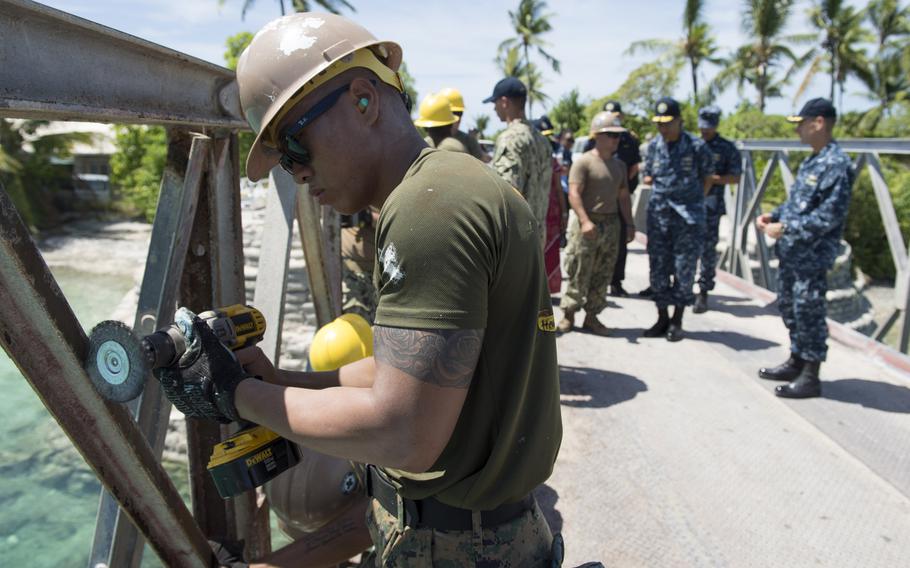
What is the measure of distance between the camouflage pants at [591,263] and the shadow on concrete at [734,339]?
82 cm

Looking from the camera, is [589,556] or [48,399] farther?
[589,556]

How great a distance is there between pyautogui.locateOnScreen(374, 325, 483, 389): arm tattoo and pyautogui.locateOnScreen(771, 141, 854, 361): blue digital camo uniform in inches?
140

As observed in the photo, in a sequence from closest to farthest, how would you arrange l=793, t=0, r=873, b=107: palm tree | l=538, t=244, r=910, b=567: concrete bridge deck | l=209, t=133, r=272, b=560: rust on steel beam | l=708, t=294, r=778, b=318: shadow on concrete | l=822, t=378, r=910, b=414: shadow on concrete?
l=209, t=133, r=272, b=560: rust on steel beam < l=538, t=244, r=910, b=567: concrete bridge deck < l=822, t=378, r=910, b=414: shadow on concrete < l=708, t=294, r=778, b=318: shadow on concrete < l=793, t=0, r=873, b=107: palm tree

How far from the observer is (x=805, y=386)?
4.04 metres

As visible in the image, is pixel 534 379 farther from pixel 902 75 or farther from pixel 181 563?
pixel 902 75

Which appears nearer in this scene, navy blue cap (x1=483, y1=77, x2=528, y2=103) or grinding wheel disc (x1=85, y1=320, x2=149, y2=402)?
grinding wheel disc (x1=85, y1=320, x2=149, y2=402)

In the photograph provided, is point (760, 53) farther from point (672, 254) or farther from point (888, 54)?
point (672, 254)

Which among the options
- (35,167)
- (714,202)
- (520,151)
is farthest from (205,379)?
(35,167)

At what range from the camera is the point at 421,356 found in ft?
3.31

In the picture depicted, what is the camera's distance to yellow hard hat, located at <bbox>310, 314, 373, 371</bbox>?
2668mm

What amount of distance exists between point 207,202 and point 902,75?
126ft

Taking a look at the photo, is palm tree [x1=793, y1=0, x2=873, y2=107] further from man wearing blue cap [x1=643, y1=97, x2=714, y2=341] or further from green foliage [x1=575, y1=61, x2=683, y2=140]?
man wearing blue cap [x1=643, y1=97, x2=714, y2=341]

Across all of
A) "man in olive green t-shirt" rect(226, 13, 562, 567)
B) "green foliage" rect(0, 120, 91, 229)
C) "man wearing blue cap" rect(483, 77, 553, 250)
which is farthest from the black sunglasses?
"green foliage" rect(0, 120, 91, 229)

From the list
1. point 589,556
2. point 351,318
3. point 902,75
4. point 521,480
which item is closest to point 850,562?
point 589,556
